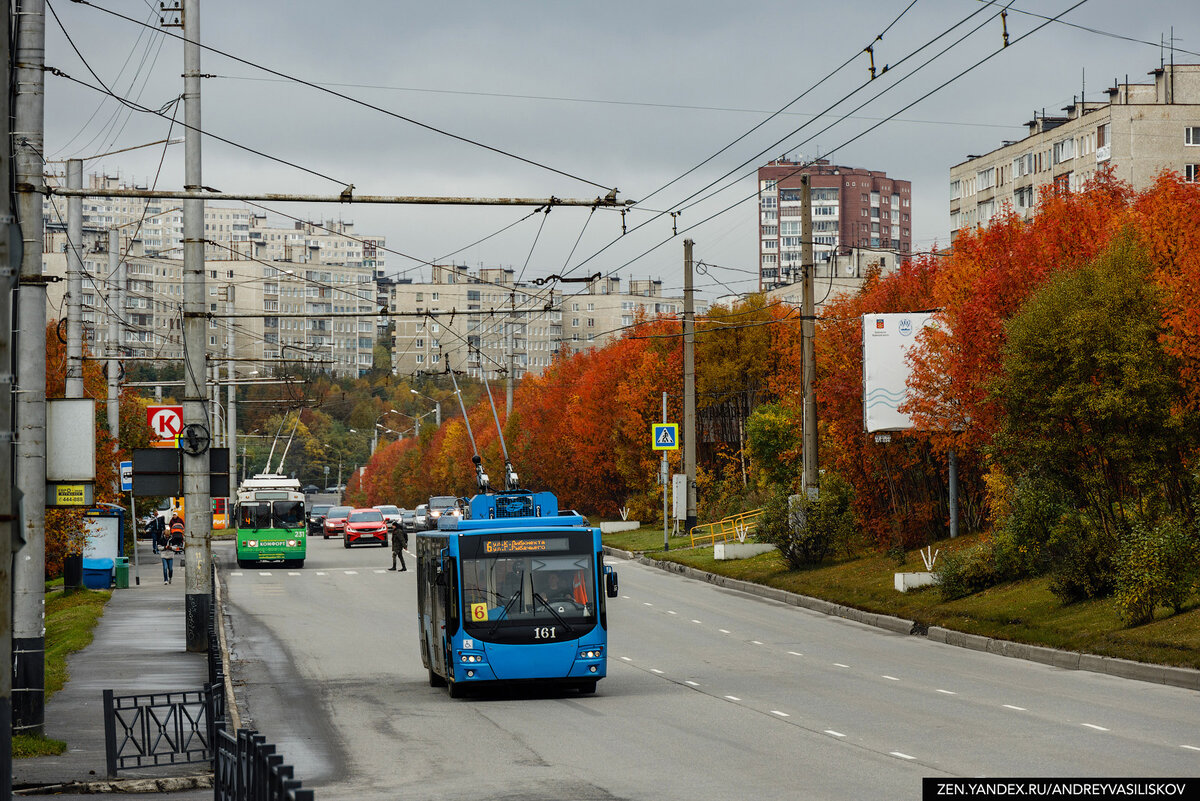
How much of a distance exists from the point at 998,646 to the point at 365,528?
4417cm

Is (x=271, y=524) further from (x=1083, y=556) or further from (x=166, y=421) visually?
(x=1083, y=556)

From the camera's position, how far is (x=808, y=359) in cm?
3769

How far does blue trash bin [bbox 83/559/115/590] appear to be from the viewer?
3912 cm

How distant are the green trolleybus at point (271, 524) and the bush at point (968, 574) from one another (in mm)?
25707

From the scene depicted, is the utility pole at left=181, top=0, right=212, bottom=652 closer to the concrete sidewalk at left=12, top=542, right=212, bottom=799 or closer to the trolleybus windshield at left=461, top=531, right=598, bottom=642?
the concrete sidewalk at left=12, top=542, right=212, bottom=799

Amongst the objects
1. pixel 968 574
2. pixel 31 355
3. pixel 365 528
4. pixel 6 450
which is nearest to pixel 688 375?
pixel 365 528

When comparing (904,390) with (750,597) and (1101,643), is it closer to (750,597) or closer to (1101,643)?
(750,597)

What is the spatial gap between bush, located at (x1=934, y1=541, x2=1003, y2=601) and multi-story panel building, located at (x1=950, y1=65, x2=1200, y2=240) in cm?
4600

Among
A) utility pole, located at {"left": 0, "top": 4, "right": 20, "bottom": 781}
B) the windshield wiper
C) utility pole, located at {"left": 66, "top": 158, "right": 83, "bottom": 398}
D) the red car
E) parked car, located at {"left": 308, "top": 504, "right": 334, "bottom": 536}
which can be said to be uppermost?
utility pole, located at {"left": 66, "top": 158, "right": 83, "bottom": 398}

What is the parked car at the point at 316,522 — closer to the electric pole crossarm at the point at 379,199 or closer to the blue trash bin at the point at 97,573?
the blue trash bin at the point at 97,573

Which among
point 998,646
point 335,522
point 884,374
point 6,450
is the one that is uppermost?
point 884,374

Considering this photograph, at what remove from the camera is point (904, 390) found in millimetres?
38125

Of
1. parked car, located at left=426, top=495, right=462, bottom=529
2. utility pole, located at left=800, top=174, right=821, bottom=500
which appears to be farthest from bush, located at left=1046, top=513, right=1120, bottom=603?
parked car, located at left=426, top=495, right=462, bottom=529

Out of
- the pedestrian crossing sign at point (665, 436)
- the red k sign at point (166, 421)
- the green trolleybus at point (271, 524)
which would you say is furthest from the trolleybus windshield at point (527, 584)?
the green trolleybus at point (271, 524)
